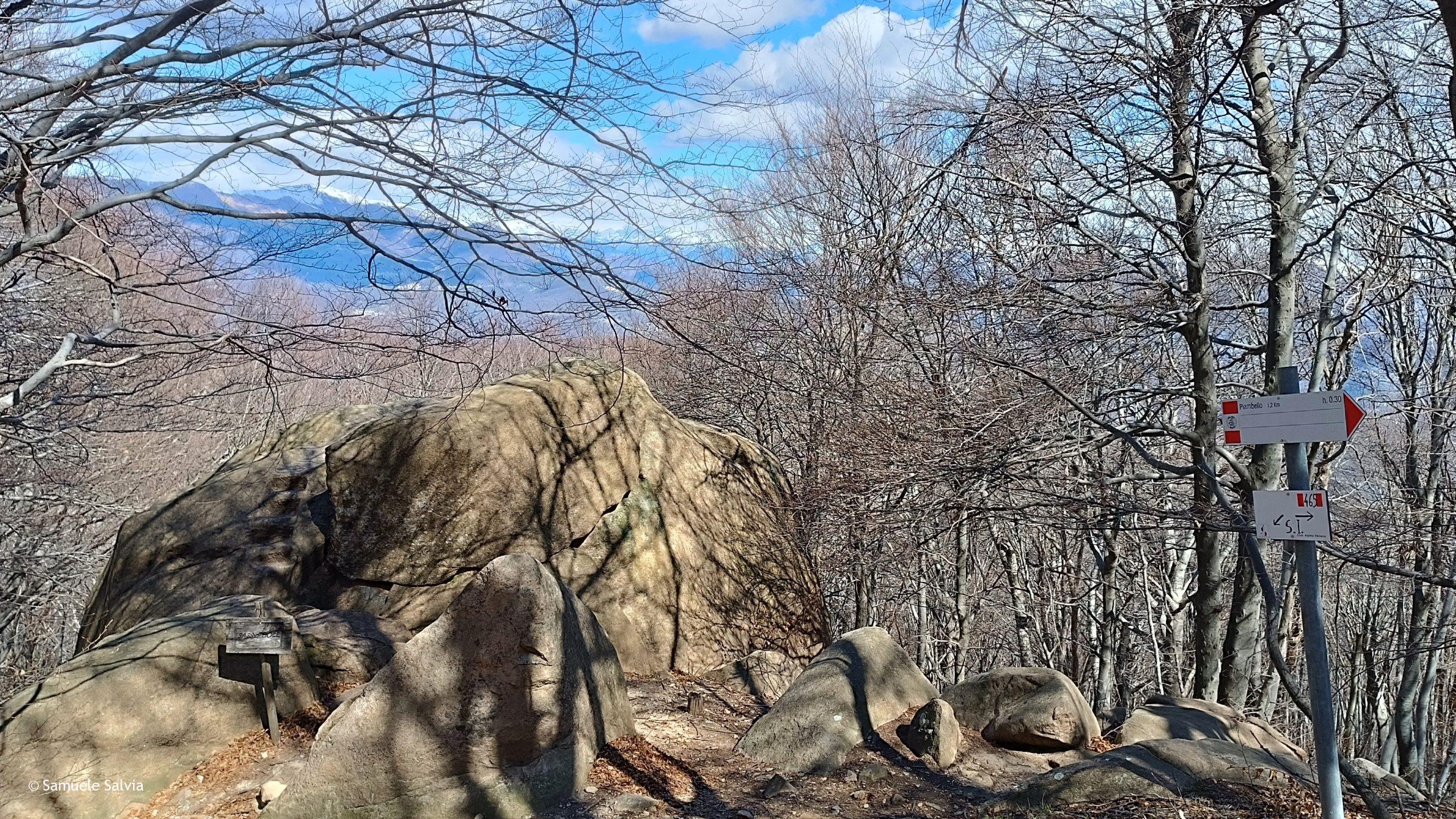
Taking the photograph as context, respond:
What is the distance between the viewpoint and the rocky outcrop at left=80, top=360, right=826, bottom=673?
8.72m

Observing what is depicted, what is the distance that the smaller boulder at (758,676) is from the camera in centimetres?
891

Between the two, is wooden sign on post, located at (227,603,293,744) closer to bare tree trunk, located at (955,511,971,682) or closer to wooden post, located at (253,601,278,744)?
wooden post, located at (253,601,278,744)

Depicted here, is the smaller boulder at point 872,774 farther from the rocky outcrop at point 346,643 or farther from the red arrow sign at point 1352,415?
the red arrow sign at point 1352,415

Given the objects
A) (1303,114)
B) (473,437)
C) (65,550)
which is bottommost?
(65,550)

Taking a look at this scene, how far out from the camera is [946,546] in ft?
51.5

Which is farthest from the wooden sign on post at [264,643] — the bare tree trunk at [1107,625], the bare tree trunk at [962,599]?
the bare tree trunk at [1107,625]

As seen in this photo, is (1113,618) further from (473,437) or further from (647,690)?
(473,437)

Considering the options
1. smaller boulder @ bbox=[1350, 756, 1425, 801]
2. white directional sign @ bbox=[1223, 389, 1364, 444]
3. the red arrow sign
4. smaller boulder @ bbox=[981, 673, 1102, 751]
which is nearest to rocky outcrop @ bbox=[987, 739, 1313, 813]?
smaller boulder @ bbox=[1350, 756, 1425, 801]

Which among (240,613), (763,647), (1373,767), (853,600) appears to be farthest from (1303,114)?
(853,600)

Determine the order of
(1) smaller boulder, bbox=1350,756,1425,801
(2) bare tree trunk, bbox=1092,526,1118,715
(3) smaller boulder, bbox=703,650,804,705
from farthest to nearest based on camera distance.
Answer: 1. (2) bare tree trunk, bbox=1092,526,1118,715
2. (3) smaller boulder, bbox=703,650,804,705
3. (1) smaller boulder, bbox=1350,756,1425,801

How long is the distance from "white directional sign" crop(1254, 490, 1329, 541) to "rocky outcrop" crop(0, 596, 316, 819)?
5.71 m

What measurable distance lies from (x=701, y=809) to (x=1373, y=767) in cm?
447

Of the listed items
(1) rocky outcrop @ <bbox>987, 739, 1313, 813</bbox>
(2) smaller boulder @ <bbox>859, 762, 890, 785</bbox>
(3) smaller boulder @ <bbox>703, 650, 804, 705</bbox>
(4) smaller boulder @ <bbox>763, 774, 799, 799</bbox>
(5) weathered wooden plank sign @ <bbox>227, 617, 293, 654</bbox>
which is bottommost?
(4) smaller boulder @ <bbox>763, 774, 799, 799</bbox>

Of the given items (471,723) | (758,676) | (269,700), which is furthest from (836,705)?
(269,700)
